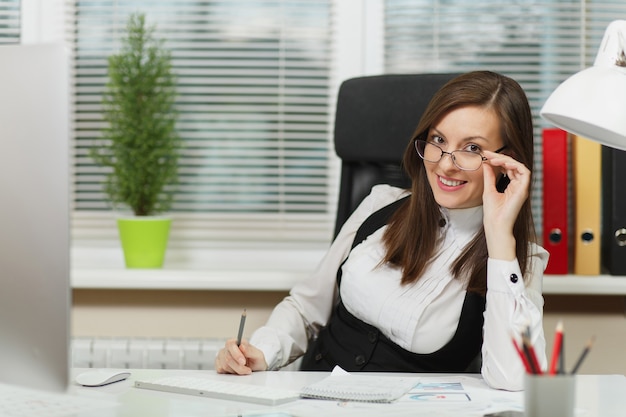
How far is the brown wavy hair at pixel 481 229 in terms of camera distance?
1.73 m

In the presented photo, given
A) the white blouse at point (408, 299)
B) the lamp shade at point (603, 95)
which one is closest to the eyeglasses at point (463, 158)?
the white blouse at point (408, 299)

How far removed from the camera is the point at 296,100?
8.44 feet

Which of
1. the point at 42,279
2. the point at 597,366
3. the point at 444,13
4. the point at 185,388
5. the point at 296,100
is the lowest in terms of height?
the point at 597,366

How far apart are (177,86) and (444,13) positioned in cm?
85

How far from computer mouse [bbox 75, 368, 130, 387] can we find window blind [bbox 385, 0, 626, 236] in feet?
4.88

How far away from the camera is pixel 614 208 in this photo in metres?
2.20

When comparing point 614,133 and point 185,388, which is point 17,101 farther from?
point 614,133

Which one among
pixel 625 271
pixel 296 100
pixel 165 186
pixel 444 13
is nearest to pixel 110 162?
pixel 165 186

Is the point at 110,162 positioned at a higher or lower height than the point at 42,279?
higher

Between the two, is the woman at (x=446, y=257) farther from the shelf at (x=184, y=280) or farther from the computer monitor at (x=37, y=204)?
the computer monitor at (x=37, y=204)

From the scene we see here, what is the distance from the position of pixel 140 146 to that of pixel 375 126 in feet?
2.34

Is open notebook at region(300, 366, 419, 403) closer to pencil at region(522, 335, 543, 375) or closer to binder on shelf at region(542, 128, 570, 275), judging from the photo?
pencil at region(522, 335, 543, 375)

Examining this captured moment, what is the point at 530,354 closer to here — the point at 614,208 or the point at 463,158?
the point at 463,158

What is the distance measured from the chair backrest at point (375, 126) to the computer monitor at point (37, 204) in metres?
1.22
